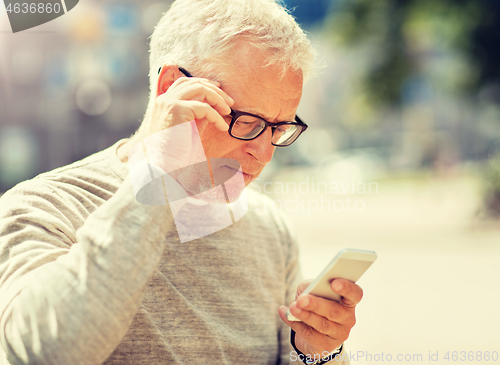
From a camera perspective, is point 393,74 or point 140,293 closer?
point 140,293

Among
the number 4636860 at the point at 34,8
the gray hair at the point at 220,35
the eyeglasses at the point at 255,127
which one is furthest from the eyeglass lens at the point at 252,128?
the number 4636860 at the point at 34,8

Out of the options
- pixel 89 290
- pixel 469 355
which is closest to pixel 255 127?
pixel 89 290

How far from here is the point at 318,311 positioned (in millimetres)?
1293

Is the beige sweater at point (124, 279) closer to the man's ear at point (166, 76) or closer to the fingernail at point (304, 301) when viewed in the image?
the man's ear at point (166, 76)

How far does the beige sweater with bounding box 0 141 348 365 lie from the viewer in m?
0.99

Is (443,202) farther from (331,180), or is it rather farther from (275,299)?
(275,299)

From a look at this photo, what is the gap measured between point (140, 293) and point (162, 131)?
1.42 feet

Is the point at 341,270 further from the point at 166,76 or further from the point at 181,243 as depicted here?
the point at 166,76

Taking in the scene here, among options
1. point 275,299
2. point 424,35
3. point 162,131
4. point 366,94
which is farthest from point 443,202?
point 162,131

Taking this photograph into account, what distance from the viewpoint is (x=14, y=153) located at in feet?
64.2

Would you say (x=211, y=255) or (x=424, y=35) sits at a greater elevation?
(x=424, y=35)

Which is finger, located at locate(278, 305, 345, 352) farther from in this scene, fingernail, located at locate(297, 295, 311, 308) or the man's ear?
the man's ear

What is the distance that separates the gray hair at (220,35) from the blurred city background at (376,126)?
1.11ft

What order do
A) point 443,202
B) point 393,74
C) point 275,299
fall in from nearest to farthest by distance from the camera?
point 275,299 < point 393,74 < point 443,202
